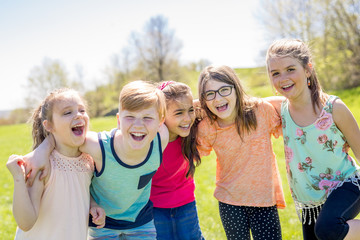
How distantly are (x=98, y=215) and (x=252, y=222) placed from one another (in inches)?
59.9

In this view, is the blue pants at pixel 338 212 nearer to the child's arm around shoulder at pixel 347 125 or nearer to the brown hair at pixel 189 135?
the child's arm around shoulder at pixel 347 125

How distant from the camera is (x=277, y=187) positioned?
123 inches

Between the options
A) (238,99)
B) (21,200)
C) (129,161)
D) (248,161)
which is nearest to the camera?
(21,200)

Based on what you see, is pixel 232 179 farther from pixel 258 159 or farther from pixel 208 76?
pixel 208 76

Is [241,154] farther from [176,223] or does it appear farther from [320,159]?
[176,223]

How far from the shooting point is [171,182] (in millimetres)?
3104

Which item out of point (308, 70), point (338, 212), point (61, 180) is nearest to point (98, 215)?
point (61, 180)

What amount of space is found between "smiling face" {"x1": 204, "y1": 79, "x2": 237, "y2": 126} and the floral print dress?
59 cm

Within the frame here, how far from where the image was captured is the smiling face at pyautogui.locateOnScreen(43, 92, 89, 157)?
7.71 feet

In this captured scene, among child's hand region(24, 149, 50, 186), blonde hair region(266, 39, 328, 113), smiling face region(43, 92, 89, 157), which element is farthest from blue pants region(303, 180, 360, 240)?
child's hand region(24, 149, 50, 186)

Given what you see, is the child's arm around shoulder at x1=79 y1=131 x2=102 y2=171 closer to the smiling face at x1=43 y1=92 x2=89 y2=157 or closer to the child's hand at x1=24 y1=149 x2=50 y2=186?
the smiling face at x1=43 y1=92 x2=89 y2=157

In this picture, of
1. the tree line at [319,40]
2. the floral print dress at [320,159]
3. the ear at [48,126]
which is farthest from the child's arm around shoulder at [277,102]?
the tree line at [319,40]

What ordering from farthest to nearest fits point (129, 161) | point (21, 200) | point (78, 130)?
point (129, 161) → point (78, 130) → point (21, 200)

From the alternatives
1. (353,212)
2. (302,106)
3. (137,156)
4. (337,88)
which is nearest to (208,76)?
(302,106)
